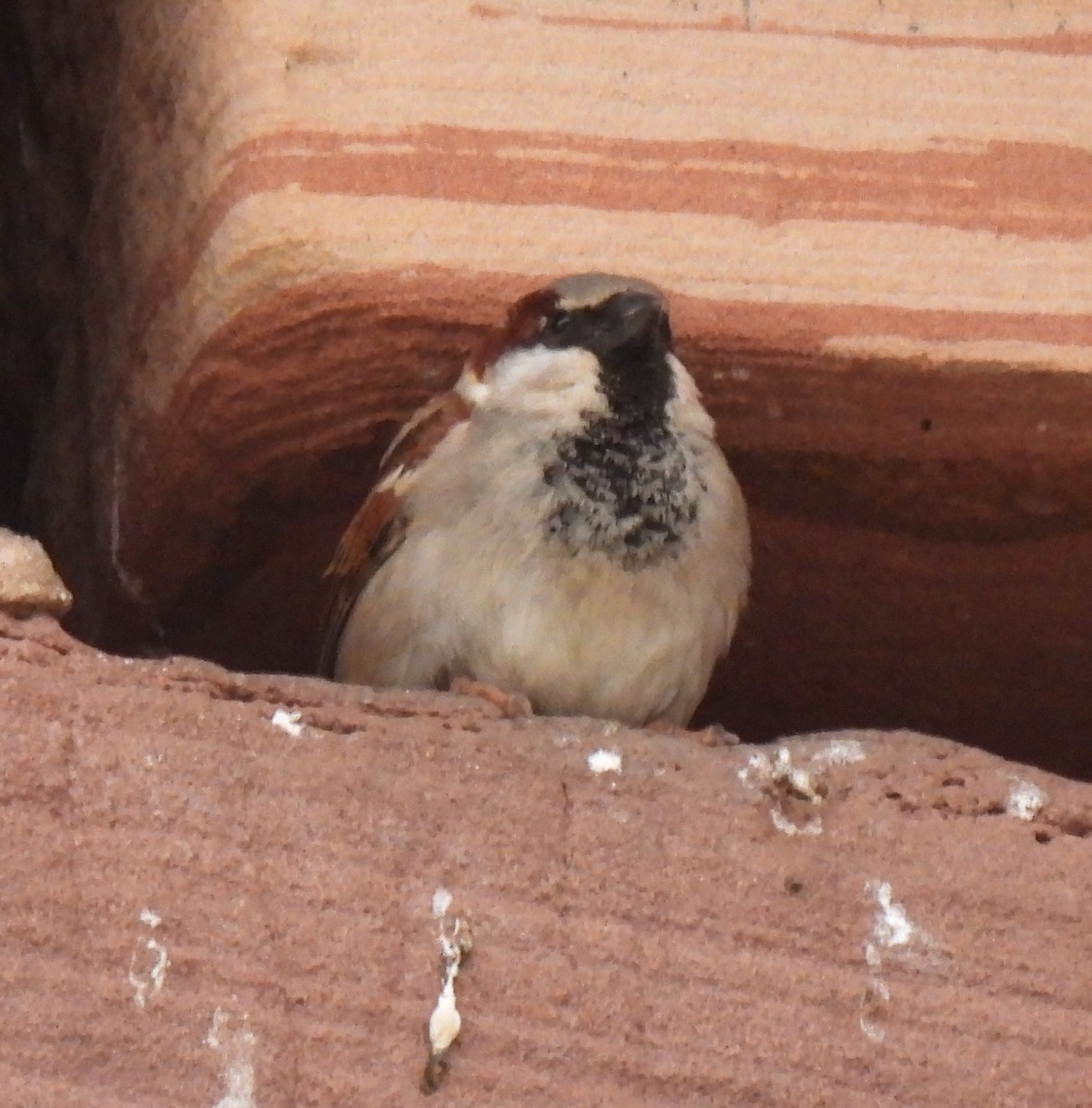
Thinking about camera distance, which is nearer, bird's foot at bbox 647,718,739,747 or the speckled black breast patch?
bird's foot at bbox 647,718,739,747

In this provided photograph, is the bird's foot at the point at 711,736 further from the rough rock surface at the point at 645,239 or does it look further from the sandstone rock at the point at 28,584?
the sandstone rock at the point at 28,584

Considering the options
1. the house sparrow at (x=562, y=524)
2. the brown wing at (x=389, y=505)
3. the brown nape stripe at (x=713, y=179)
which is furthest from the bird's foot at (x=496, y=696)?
the brown nape stripe at (x=713, y=179)

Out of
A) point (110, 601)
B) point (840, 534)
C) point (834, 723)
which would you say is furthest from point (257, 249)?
point (834, 723)

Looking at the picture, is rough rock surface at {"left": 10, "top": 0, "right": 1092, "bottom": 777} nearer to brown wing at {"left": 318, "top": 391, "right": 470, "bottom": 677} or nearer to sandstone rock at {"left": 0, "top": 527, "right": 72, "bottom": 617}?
brown wing at {"left": 318, "top": 391, "right": 470, "bottom": 677}

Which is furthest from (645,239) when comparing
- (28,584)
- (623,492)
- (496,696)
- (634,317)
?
(28,584)

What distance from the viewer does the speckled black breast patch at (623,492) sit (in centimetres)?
152

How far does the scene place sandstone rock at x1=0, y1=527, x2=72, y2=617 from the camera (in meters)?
1.20

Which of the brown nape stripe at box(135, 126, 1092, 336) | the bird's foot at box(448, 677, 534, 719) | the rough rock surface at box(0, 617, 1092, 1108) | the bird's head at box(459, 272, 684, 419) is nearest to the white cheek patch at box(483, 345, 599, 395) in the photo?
the bird's head at box(459, 272, 684, 419)

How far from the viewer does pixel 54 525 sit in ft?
6.31

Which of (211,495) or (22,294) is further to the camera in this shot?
(22,294)

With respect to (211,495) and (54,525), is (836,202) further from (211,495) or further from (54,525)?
(54,525)

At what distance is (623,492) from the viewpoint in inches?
60.2

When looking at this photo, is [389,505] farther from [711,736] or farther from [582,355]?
[711,736]

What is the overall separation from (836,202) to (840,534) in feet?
0.96
